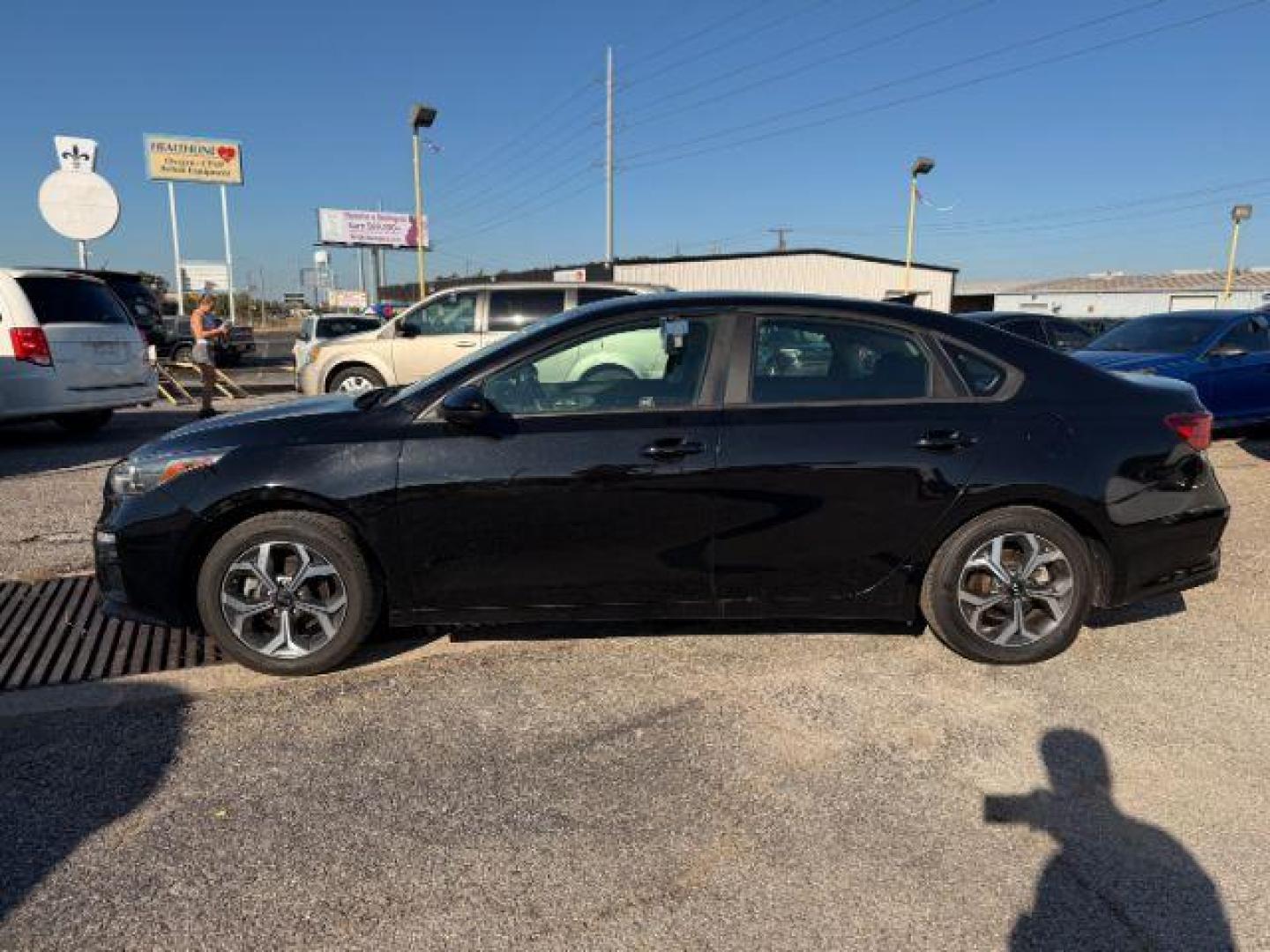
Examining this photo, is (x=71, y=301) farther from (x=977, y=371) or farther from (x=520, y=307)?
(x=977, y=371)

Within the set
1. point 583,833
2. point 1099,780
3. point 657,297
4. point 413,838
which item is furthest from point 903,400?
point 413,838

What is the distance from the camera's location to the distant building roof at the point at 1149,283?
176 ft

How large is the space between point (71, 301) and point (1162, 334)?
11699 mm

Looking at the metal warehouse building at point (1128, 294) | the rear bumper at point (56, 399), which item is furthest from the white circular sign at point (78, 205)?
the metal warehouse building at point (1128, 294)

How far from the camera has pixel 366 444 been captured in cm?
334

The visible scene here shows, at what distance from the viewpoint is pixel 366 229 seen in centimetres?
5894

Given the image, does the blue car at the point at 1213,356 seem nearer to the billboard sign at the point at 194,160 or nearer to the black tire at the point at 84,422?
the black tire at the point at 84,422

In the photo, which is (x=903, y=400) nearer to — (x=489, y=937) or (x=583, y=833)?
(x=583, y=833)

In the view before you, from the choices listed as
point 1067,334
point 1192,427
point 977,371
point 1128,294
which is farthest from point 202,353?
point 1128,294

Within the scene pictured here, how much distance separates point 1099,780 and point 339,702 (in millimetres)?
2787

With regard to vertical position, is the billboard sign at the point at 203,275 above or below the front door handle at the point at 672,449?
above

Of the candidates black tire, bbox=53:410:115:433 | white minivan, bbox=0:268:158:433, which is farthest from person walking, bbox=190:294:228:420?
white minivan, bbox=0:268:158:433

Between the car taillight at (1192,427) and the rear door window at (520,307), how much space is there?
24.1ft

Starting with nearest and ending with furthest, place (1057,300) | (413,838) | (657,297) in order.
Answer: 1. (413,838)
2. (657,297)
3. (1057,300)
